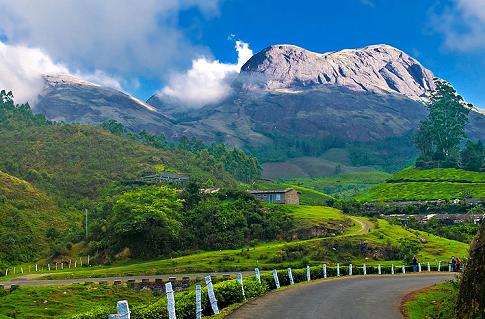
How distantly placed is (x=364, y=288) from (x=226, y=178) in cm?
12400

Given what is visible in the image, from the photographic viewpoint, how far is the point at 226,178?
154000 mm

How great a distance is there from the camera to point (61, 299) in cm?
4472

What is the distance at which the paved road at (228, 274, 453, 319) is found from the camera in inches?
794

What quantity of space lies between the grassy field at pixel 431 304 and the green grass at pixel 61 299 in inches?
874

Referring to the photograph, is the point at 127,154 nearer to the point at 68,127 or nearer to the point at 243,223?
the point at 68,127

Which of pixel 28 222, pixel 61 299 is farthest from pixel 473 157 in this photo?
pixel 61 299

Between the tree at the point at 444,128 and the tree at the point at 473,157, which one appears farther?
the tree at the point at 444,128

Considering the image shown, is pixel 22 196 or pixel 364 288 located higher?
pixel 22 196

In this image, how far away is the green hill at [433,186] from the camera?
379ft

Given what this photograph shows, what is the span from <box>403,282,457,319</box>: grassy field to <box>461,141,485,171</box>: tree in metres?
117

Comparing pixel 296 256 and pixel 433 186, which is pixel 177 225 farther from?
pixel 433 186

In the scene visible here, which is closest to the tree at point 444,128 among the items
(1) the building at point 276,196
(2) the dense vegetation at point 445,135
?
(2) the dense vegetation at point 445,135

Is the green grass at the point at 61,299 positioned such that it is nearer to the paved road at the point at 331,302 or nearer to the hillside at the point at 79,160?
the paved road at the point at 331,302

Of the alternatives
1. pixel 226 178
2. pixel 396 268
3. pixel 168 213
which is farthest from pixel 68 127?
pixel 396 268
